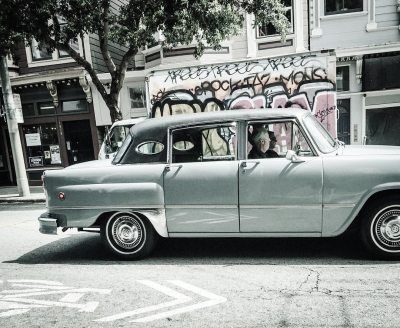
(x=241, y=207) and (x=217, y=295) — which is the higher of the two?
(x=241, y=207)

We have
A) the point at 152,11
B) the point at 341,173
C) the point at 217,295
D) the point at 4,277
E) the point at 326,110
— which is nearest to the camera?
the point at 217,295

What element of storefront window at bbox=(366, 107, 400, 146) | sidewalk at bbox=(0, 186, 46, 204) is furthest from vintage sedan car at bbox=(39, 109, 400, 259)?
storefront window at bbox=(366, 107, 400, 146)

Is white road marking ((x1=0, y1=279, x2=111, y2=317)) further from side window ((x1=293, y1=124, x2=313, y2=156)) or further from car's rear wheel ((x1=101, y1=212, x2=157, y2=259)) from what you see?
side window ((x1=293, y1=124, x2=313, y2=156))

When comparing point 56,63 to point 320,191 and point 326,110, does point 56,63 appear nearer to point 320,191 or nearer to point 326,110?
point 326,110

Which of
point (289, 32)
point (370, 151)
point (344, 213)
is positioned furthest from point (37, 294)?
point (289, 32)

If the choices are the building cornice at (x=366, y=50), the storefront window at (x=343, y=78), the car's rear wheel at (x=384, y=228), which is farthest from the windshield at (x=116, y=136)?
the storefront window at (x=343, y=78)

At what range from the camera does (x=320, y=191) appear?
427 cm

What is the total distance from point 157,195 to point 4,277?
2.33 meters

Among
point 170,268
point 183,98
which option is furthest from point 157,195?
point 183,98

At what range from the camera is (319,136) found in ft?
14.9

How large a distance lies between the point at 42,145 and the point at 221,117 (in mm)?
13072

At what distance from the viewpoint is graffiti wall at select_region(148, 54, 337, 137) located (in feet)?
25.1

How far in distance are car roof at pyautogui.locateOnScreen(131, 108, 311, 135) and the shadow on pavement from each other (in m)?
1.81

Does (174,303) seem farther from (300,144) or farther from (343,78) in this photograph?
(343,78)
